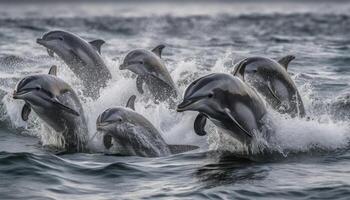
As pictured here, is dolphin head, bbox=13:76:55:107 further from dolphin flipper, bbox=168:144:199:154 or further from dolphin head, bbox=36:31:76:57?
dolphin head, bbox=36:31:76:57

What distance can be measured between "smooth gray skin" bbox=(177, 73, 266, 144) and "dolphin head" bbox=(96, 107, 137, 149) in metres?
1.24

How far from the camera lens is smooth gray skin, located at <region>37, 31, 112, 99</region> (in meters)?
15.4

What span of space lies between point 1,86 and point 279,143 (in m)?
7.13

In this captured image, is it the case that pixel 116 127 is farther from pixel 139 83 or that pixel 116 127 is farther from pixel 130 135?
pixel 139 83

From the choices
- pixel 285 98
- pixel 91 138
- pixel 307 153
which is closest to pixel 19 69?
pixel 91 138

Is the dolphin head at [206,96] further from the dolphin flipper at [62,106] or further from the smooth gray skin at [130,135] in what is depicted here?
the dolphin flipper at [62,106]

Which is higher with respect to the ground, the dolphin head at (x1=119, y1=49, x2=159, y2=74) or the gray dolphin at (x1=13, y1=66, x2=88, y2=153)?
the dolphin head at (x1=119, y1=49, x2=159, y2=74)

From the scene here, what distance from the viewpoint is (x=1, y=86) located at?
1691cm

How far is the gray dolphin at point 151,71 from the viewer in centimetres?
1467

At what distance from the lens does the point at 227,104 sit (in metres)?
11.3

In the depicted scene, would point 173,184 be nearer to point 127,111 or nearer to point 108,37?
point 127,111

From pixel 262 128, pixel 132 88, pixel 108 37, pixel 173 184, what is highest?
Result: pixel 108 37

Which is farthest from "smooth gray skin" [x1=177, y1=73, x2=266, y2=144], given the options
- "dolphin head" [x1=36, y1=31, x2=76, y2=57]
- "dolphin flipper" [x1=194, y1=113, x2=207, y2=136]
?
"dolphin head" [x1=36, y1=31, x2=76, y2=57]

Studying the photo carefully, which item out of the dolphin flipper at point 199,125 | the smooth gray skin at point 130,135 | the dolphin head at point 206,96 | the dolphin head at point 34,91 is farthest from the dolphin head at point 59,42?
the dolphin head at point 206,96
